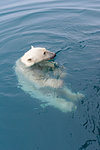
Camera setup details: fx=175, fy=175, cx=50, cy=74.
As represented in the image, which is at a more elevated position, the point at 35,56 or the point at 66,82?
the point at 35,56

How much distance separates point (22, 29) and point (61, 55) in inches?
253

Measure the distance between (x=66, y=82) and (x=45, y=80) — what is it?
3.40ft

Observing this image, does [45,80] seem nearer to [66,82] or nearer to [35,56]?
[66,82]

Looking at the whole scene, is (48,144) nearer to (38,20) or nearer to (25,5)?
(38,20)

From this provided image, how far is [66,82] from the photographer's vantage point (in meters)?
8.57

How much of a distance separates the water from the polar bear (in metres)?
0.29

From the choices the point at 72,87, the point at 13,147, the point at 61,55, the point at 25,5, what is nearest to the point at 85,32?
the point at 61,55

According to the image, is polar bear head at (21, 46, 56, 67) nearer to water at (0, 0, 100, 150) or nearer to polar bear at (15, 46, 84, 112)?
polar bear at (15, 46, 84, 112)

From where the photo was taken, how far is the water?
20.1 feet

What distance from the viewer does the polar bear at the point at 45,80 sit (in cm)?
766

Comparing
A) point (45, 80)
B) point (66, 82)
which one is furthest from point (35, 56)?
point (66, 82)

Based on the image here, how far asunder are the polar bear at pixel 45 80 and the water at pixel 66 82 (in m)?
0.29

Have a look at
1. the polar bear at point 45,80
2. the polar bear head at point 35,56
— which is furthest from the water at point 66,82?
the polar bear head at point 35,56

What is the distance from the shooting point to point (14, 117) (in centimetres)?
723
